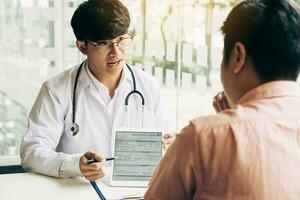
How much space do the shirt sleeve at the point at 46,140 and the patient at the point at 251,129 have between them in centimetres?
83

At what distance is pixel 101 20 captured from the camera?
5.73 feet

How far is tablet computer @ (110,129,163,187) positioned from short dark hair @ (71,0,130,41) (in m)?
0.42

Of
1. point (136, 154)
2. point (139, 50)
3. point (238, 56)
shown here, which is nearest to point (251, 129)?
point (238, 56)

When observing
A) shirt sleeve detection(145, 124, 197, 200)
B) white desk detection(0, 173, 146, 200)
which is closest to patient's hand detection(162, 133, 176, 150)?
white desk detection(0, 173, 146, 200)

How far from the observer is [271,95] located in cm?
89

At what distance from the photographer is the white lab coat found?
70.1 inches

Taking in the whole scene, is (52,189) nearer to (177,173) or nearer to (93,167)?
(93,167)

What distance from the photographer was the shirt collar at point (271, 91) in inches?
34.9

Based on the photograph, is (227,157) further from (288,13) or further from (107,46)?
(107,46)

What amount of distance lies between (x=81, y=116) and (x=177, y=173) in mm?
1067

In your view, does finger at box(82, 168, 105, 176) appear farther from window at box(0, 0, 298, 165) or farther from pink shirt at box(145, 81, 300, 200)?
window at box(0, 0, 298, 165)

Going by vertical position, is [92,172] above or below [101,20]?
below

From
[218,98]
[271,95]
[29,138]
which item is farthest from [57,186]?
[271,95]

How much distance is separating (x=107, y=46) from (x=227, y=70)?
3.08ft
